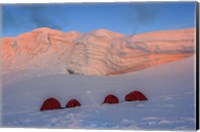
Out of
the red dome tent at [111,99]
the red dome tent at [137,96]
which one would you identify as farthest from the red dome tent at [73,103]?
the red dome tent at [137,96]

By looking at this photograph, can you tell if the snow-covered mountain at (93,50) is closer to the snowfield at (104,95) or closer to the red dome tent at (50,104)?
the snowfield at (104,95)

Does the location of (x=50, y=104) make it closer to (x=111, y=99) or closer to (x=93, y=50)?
(x=111, y=99)

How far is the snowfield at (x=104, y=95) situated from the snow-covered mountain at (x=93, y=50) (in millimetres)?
128

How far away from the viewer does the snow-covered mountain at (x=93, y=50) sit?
620cm

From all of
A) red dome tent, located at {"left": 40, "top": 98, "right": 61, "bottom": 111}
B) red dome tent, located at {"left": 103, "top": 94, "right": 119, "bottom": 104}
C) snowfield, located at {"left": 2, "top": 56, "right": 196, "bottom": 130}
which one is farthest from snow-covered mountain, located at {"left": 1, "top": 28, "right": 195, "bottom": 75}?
red dome tent, located at {"left": 40, "top": 98, "right": 61, "bottom": 111}

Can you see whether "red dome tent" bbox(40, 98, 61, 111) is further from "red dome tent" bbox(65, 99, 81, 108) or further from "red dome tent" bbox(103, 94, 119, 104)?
"red dome tent" bbox(103, 94, 119, 104)

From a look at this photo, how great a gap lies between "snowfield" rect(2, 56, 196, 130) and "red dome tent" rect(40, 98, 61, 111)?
0.20 ft

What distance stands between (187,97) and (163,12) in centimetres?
128

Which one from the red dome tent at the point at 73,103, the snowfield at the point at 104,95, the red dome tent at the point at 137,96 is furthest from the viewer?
the red dome tent at the point at 73,103

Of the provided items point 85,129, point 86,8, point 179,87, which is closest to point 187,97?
point 179,87

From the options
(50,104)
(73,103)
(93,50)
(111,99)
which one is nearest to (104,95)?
(111,99)

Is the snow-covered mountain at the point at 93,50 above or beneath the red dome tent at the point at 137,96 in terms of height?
above

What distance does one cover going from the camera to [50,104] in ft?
21.1

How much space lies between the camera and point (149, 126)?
20.3 feet
